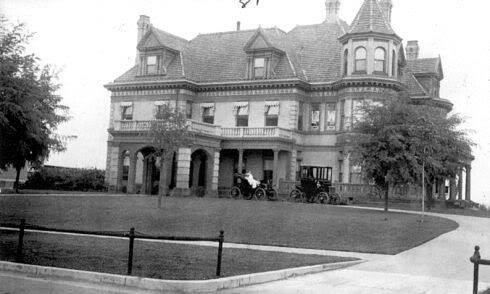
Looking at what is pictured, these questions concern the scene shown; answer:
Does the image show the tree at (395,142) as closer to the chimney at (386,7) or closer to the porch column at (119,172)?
the chimney at (386,7)

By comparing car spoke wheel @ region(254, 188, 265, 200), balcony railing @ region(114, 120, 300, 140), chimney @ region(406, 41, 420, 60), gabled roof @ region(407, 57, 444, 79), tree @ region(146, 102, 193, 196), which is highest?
chimney @ region(406, 41, 420, 60)

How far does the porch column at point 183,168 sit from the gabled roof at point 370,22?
44.2 ft

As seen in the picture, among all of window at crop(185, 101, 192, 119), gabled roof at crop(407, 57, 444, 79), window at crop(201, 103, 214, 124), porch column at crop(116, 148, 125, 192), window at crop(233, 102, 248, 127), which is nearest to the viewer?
porch column at crop(116, 148, 125, 192)

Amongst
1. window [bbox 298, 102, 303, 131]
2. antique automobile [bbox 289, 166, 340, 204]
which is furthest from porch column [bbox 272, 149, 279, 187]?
antique automobile [bbox 289, 166, 340, 204]

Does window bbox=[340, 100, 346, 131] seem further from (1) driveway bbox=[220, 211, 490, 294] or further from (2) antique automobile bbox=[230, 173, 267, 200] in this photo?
(1) driveway bbox=[220, 211, 490, 294]

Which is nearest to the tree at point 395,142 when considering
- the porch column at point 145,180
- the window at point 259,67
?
the window at point 259,67

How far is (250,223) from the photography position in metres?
21.9

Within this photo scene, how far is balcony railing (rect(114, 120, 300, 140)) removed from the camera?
40.8m

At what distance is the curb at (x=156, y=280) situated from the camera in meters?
11.0

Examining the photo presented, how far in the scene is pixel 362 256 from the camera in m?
16.2

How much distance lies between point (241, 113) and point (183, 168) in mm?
6982

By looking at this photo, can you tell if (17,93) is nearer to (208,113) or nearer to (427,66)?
(208,113)

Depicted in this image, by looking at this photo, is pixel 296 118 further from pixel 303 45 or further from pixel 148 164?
pixel 148 164

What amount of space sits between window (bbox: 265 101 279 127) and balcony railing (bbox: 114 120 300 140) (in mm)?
1867
